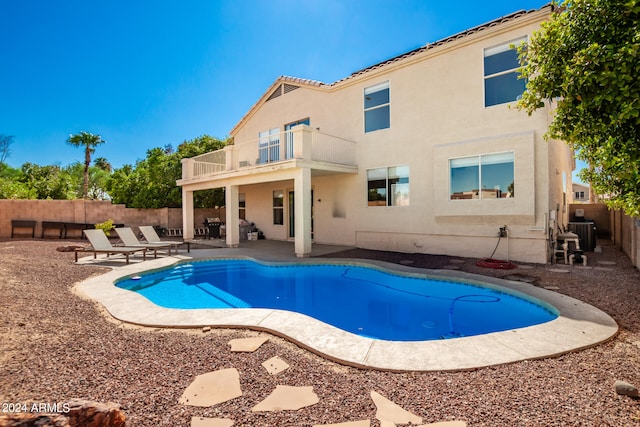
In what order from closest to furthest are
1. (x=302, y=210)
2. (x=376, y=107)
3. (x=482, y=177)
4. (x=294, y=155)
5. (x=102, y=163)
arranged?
1. (x=482, y=177)
2. (x=302, y=210)
3. (x=294, y=155)
4. (x=376, y=107)
5. (x=102, y=163)

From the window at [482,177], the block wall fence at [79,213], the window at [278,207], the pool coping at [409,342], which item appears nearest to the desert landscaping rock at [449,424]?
the pool coping at [409,342]

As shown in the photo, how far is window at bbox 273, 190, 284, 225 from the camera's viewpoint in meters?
17.4

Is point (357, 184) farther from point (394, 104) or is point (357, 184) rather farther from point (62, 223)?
point (62, 223)

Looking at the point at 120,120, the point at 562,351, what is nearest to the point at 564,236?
the point at 562,351

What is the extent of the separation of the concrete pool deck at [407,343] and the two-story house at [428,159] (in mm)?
3989

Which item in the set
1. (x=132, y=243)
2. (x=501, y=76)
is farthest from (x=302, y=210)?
(x=501, y=76)

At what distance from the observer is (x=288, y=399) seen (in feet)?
9.50

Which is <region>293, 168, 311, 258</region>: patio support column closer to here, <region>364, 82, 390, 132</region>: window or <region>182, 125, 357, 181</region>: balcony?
<region>182, 125, 357, 181</region>: balcony

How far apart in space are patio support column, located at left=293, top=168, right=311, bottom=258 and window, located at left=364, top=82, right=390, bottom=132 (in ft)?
12.7

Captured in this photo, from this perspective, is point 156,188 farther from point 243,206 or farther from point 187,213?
point 243,206

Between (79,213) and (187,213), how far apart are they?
6.65 meters

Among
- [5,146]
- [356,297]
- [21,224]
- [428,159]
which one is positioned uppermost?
[5,146]

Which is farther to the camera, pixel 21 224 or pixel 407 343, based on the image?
pixel 21 224

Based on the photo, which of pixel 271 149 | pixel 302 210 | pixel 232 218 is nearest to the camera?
pixel 302 210
